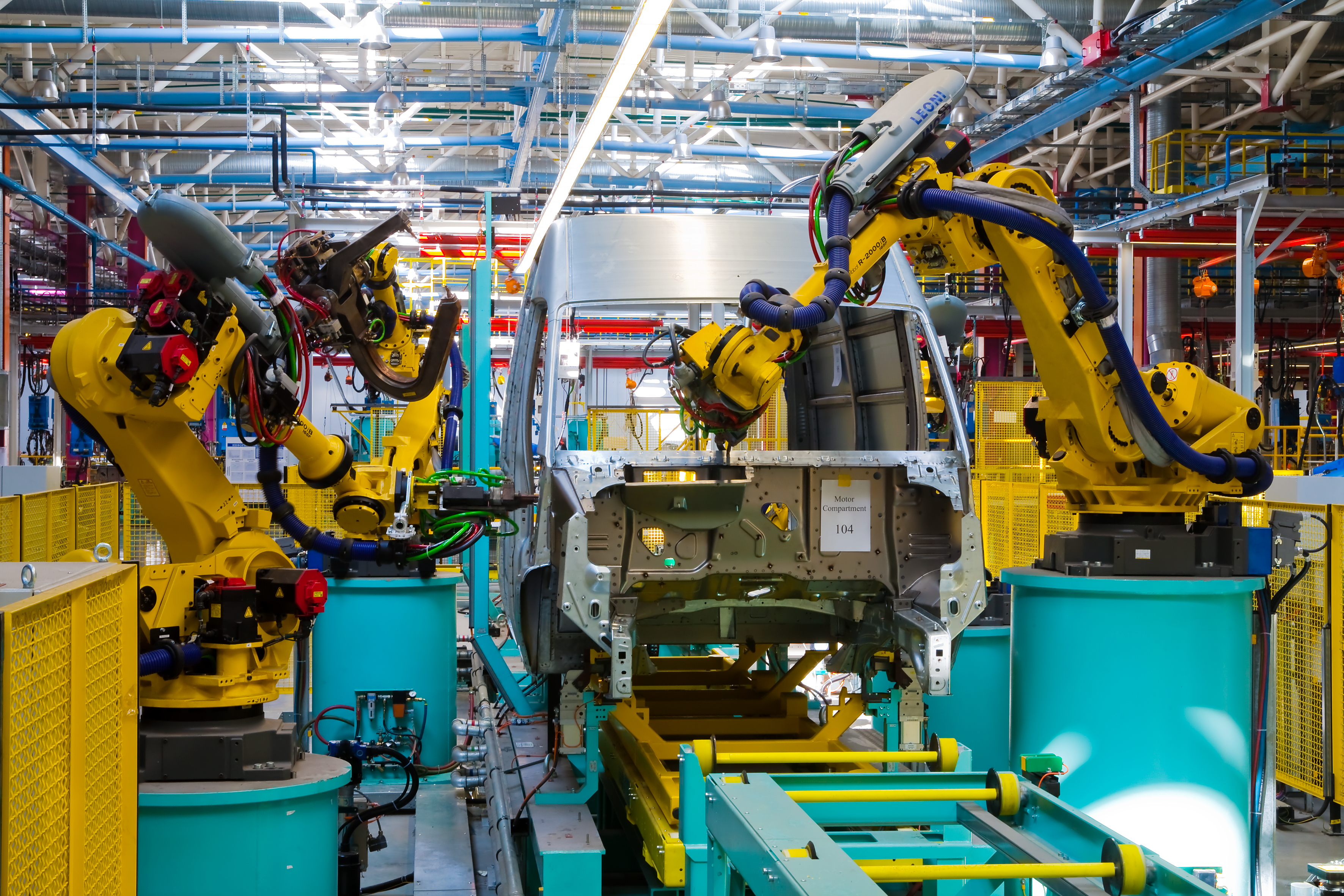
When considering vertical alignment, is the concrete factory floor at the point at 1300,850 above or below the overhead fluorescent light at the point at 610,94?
below

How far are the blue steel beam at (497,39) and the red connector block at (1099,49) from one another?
125 centimetres

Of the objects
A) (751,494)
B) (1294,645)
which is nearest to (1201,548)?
(1294,645)

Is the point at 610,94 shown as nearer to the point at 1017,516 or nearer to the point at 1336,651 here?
the point at 1017,516

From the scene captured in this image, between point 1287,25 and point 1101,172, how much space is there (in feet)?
18.9

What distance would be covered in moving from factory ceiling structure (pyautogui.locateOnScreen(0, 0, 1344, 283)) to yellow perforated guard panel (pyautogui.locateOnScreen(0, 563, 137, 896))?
460 centimetres

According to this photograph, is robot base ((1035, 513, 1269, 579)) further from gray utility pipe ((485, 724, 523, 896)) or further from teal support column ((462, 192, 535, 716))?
teal support column ((462, 192, 535, 716))

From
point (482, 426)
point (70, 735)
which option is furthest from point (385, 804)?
point (70, 735)

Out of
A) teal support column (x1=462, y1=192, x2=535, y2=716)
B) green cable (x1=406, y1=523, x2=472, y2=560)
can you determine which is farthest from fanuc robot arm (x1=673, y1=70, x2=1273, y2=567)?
teal support column (x1=462, y1=192, x2=535, y2=716)

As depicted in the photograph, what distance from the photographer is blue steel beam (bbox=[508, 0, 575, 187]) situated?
10.2 m

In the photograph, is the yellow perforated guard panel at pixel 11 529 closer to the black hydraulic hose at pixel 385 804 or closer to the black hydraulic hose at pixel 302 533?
the black hydraulic hose at pixel 302 533

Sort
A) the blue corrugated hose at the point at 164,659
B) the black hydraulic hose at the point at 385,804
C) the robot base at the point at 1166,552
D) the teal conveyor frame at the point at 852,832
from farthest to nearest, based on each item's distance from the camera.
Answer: the black hydraulic hose at the point at 385,804 < the robot base at the point at 1166,552 < the blue corrugated hose at the point at 164,659 < the teal conveyor frame at the point at 852,832

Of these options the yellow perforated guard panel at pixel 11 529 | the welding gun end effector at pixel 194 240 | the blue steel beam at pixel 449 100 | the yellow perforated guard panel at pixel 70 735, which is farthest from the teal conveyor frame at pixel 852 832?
the blue steel beam at pixel 449 100

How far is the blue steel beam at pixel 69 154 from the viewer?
11.4 metres

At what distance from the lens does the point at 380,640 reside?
6977 millimetres
